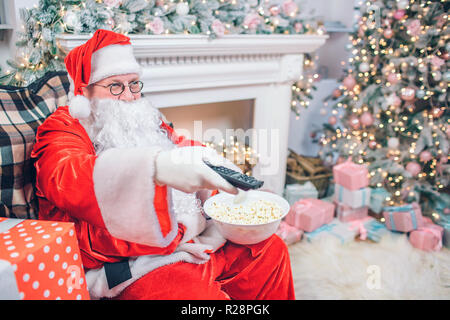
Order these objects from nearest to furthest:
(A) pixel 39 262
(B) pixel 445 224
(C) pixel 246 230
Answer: (A) pixel 39 262
(C) pixel 246 230
(B) pixel 445 224

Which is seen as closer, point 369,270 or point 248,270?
point 248,270

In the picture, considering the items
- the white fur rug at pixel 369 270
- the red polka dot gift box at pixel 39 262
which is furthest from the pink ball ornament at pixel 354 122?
the red polka dot gift box at pixel 39 262

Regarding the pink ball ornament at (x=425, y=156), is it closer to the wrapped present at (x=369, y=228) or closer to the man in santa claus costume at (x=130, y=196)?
the wrapped present at (x=369, y=228)

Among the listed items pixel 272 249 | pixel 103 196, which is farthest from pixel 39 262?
pixel 272 249

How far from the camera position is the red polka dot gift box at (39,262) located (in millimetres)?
622

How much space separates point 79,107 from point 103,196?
27 centimetres

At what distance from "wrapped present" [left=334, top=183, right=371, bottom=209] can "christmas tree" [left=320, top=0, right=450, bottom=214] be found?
17 cm

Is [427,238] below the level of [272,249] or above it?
below

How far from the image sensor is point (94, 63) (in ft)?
3.07

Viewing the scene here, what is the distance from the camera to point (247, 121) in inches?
85.6

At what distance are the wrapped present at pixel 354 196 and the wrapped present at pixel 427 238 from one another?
31 cm

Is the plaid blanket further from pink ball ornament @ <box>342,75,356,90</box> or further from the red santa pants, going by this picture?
pink ball ornament @ <box>342,75,356,90</box>

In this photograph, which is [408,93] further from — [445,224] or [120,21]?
[120,21]

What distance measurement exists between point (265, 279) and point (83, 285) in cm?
47
